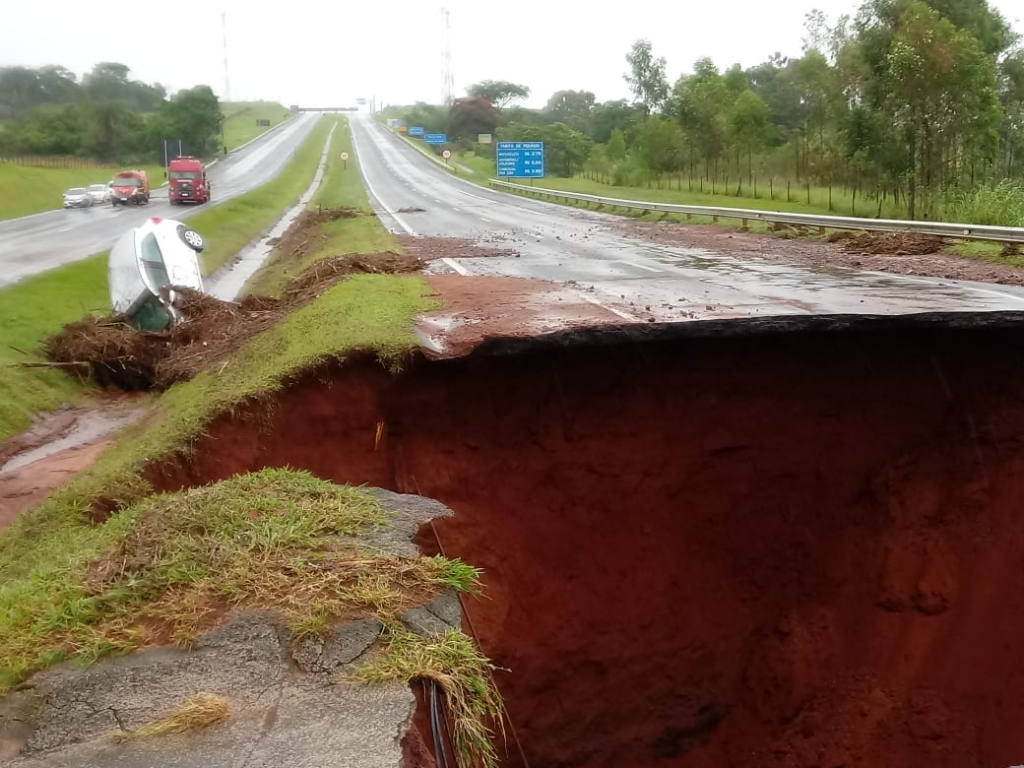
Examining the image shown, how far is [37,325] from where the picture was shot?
1602 centimetres

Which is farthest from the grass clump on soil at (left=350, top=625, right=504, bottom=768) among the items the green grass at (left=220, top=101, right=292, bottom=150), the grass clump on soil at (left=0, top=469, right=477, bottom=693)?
the green grass at (left=220, top=101, right=292, bottom=150)

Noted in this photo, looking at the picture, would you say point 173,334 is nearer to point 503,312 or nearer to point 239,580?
point 503,312

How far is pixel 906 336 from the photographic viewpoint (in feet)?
27.2

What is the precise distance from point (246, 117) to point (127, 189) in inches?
3104

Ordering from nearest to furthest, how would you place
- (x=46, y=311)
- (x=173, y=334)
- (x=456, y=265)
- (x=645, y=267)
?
1. (x=645, y=267)
2. (x=173, y=334)
3. (x=456, y=265)
4. (x=46, y=311)

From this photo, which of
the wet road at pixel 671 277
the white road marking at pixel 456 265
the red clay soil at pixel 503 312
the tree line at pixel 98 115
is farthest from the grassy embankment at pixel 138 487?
the tree line at pixel 98 115

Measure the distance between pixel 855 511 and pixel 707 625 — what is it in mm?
1846

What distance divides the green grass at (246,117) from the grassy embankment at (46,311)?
5101 centimetres

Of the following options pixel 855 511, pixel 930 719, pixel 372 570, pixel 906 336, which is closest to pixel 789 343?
pixel 906 336

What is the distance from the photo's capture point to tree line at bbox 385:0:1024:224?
61.8 feet

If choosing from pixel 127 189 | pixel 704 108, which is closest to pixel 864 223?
pixel 704 108

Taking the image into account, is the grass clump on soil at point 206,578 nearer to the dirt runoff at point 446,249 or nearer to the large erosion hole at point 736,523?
the large erosion hole at point 736,523

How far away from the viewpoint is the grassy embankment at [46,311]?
1300 cm

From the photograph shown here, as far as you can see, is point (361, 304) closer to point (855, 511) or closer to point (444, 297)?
point (444, 297)
